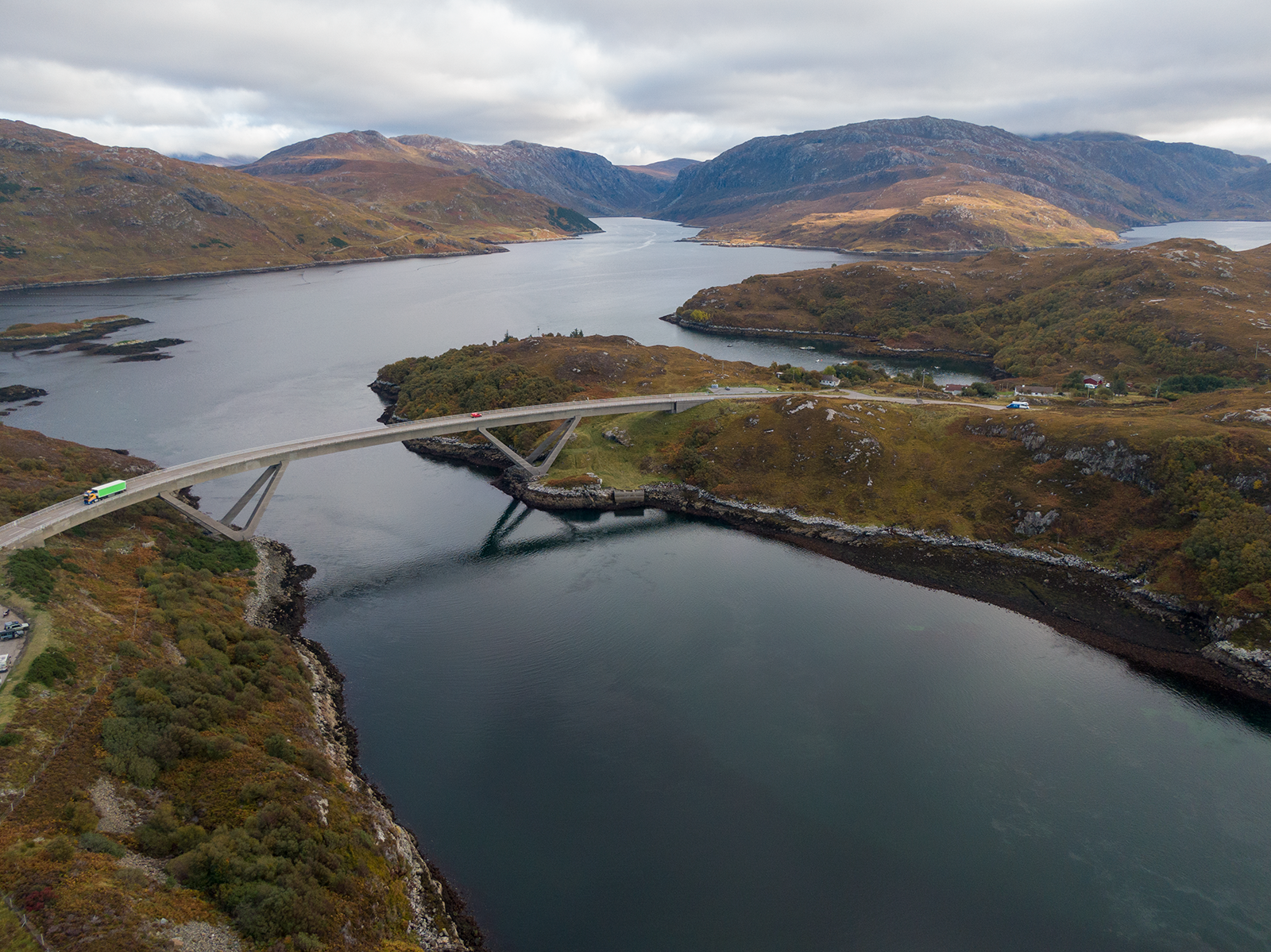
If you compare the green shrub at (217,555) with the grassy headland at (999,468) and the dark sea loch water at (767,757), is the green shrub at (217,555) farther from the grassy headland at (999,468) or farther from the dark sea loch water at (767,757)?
the grassy headland at (999,468)

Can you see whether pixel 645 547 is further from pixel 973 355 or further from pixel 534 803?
pixel 973 355

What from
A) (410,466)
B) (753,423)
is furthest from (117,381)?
Result: (753,423)

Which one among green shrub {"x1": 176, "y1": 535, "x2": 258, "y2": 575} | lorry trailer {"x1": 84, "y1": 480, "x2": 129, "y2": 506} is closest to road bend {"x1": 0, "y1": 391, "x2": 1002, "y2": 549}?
lorry trailer {"x1": 84, "y1": 480, "x2": 129, "y2": 506}

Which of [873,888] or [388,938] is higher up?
[388,938]

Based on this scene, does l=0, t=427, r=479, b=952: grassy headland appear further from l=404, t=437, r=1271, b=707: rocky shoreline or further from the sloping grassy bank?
the sloping grassy bank

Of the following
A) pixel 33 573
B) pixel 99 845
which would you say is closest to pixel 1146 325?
pixel 99 845

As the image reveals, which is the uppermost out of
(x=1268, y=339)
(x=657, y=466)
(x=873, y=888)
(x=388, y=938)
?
(x=1268, y=339)

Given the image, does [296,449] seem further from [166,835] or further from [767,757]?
[767,757]
